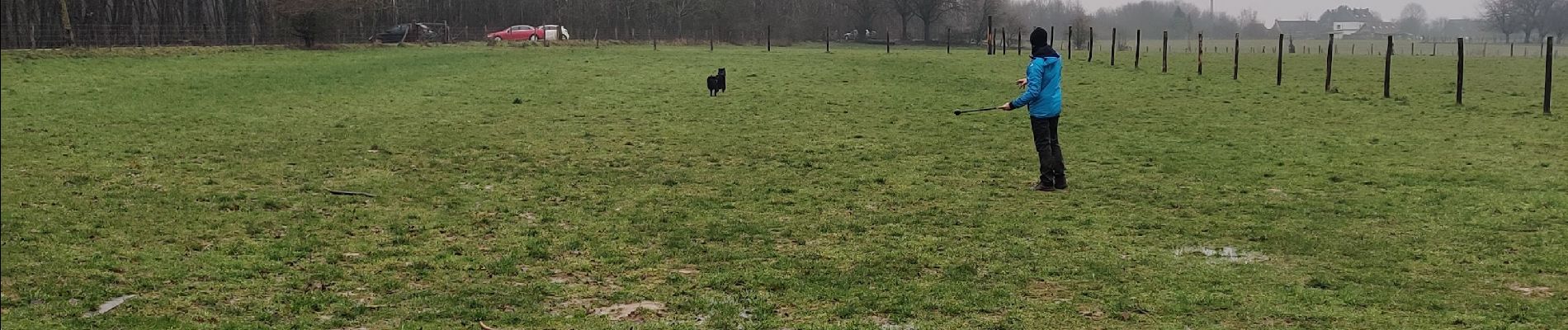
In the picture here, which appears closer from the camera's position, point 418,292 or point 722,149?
point 418,292

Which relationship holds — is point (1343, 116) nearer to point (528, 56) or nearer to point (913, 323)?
point (913, 323)

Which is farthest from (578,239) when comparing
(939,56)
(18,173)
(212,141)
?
(939,56)

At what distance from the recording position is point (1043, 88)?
37.3 feet

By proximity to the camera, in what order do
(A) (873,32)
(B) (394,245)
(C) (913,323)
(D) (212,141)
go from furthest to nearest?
1. (A) (873,32)
2. (D) (212,141)
3. (B) (394,245)
4. (C) (913,323)

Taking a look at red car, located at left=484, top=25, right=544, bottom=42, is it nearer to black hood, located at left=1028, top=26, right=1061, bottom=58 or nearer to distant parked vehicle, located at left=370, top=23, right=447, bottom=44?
distant parked vehicle, located at left=370, top=23, right=447, bottom=44

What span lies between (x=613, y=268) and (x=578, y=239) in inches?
43.7

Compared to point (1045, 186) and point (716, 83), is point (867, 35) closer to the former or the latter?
point (716, 83)

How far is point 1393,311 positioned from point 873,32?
99439mm

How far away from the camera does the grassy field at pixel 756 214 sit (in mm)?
6648

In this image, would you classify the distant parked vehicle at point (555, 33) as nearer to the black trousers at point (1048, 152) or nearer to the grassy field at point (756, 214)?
the grassy field at point (756, 214)

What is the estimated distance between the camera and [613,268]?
305 inches

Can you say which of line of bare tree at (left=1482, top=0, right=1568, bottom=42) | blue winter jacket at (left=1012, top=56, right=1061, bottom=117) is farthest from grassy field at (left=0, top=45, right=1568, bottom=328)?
line of bare tree at (left=1482, top=0, right=1568, bottom=42)

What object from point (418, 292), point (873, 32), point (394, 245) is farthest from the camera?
point (873, 32)

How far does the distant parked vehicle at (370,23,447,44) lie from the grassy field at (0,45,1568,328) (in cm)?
3126
